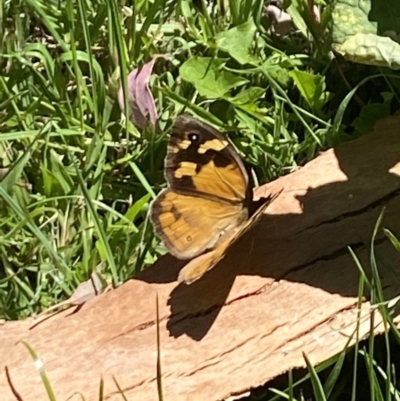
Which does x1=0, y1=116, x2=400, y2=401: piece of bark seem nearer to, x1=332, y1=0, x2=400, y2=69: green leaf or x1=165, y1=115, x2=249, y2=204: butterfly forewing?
x1=165, y1=115, x2=249, y2=204: butterfly forewing

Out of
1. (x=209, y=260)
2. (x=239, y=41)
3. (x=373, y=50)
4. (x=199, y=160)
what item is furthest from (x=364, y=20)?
(x=209, y=260)

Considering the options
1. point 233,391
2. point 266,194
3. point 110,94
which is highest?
point 110,94

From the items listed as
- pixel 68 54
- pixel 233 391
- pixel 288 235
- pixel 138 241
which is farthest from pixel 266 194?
pixel 68 54

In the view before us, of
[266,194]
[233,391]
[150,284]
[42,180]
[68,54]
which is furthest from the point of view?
[68,54]

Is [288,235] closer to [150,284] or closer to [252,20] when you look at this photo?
[150,284]

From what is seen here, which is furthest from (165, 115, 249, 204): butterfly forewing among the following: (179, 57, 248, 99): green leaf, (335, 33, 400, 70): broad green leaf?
(179, 57, 248, 99): green leaf

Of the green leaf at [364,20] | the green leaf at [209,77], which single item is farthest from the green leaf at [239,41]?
the green leaf at [364,20]
